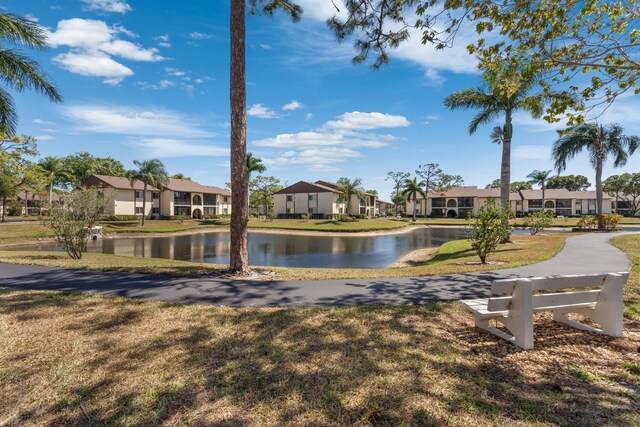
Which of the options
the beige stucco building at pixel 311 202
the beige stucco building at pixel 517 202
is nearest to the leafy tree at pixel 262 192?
the beige stucco building at pixel 311 202

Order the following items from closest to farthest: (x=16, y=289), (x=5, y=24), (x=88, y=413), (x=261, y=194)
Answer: (x=88, y=413) < (x=16, y=289) < (x=5, y=24) < (x=261, y=194)

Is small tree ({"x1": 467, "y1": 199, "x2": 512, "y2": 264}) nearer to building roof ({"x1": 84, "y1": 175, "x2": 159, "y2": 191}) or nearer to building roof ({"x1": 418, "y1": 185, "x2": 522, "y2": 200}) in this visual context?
building roof ({"x1": 84, "y1": 175, "x2": 159, "y2": 191})

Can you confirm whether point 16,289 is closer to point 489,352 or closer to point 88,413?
point 88,413

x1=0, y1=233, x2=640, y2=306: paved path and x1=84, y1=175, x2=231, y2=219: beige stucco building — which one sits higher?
x1=84, y1=175, x2=231, y2=219: beige stucco building

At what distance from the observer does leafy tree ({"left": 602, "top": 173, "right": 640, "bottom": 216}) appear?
74.3 m

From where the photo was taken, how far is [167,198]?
6431 cm

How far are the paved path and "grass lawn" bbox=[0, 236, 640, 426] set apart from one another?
103 centimetres

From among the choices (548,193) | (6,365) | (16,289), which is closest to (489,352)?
(6,365)

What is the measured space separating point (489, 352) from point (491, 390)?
104 centimetres

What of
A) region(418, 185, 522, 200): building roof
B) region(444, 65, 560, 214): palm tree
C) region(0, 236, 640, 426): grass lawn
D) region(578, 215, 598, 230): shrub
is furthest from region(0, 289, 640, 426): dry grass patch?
region(418, 185, 522, 200): building roof

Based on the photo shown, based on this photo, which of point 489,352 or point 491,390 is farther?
point 489,352

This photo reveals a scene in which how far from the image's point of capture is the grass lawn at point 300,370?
311cm

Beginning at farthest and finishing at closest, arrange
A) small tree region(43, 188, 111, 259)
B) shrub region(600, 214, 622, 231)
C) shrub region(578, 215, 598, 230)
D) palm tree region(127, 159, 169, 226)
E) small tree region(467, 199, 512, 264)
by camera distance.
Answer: palm tree region(127, 159, 169, 226) < shrub region(578, 215, 598, 230) < shrub region(600, 214, 622, 231) < small tree region(43, 188, 111, 259) < small tree region(467, 199, 512, 264)

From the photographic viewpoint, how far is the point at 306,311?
5895 mm
